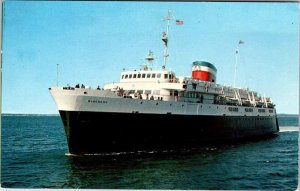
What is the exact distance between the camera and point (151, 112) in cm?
1869

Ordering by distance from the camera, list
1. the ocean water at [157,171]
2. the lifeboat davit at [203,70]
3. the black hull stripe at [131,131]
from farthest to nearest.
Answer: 1. the lifeboat davit at [203,70]
2. the black hull stripe at [131,131]
3. the ocean water at [157,171]

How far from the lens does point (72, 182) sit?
Result: 13.5 meters

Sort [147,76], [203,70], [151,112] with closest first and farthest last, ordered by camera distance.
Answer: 1. [151,112]
2. [147,76]
3. [203,70]

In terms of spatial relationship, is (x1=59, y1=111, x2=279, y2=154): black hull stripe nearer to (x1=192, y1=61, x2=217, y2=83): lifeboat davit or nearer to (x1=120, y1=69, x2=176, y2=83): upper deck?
(x1=120, y1=69, x2=176, y2=83): upper deck

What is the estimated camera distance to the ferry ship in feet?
56.2

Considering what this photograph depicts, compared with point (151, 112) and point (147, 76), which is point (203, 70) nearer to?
point (147, 76)

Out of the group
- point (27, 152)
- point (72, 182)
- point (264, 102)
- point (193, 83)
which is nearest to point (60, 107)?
point (72, 182)

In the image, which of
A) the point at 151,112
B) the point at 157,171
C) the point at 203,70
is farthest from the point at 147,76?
the point at 157,171

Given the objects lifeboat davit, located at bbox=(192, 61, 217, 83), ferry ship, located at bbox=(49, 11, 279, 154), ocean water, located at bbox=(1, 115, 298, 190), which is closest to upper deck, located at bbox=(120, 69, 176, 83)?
ferry ship, located at bbox=(49, 11, 279, 154)

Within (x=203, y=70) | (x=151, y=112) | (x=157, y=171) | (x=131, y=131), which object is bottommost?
(x=157, y=171)

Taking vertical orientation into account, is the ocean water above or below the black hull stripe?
below

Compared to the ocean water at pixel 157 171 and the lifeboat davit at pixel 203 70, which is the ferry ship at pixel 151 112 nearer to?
the lifeboat davit at pixel 203 70

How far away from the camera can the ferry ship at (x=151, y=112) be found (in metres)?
17.1

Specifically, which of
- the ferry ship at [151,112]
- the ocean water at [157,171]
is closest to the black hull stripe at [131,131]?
the ferry ship at [151,112]
